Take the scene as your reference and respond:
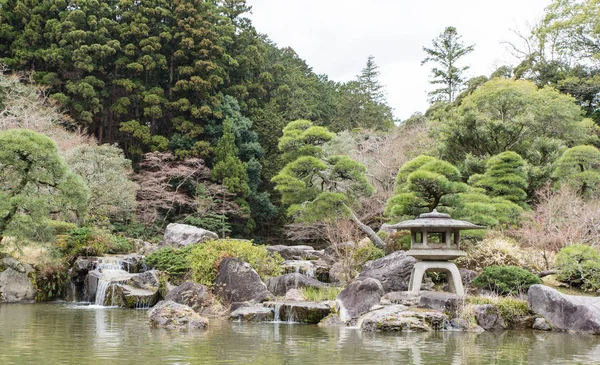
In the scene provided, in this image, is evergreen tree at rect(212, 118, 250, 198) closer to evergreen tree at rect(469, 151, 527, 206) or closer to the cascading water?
the cascading water

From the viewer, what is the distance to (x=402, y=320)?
11453 mm

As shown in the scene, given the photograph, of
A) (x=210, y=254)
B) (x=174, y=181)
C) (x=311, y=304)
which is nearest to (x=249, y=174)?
(x=174, y=181)

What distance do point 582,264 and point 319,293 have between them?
637 cm

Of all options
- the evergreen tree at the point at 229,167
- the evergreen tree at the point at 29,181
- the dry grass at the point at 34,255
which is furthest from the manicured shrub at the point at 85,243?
the evergreen tree at the point at 229,167

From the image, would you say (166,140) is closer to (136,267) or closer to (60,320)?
(136,267)

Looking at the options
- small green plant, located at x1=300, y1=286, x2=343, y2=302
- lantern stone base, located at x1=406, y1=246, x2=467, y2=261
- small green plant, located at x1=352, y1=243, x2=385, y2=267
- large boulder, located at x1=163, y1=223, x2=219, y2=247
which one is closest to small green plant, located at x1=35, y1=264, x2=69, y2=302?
large boulder, located at x1=163, y1=223, x2=219, y2=247

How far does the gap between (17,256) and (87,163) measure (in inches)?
184

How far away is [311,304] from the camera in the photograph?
13.0m

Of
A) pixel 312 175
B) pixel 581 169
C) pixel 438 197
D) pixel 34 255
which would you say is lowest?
pixel 34 255

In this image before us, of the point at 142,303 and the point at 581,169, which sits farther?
the point at 581,169

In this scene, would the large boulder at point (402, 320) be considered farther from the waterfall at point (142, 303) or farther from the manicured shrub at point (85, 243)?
the manicured shrub at point (85, 243)

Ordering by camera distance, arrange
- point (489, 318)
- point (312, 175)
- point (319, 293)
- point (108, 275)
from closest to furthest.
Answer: point (489, 318) → point (319, 293) → point (108, 275) → point (312, 175)

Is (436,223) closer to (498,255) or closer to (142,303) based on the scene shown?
(498,255)

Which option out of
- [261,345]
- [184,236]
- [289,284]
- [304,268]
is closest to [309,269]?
[304,268]
